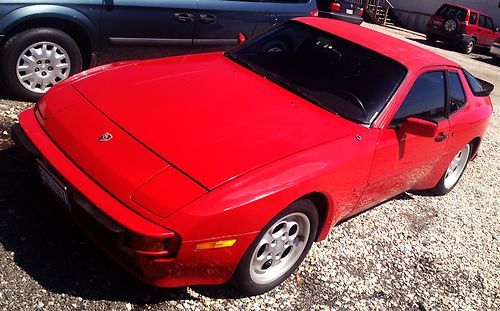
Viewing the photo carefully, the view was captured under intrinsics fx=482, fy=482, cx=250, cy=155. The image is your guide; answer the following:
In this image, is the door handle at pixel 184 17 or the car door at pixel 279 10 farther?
the car door at pixel 279 10

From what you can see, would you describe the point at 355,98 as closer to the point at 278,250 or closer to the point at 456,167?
the point at 278,250

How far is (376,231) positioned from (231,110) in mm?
1612

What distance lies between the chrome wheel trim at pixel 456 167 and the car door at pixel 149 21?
305 centimetres

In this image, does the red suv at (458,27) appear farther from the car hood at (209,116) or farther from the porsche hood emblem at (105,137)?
the porsche hood emblem at (105,137)

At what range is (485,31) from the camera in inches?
798

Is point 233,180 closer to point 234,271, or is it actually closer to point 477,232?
point 234,271

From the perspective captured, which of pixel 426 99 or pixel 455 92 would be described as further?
pixel 455 92

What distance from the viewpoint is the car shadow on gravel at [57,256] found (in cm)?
252

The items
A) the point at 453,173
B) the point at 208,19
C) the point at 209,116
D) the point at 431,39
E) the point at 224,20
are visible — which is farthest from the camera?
the point at 431,39

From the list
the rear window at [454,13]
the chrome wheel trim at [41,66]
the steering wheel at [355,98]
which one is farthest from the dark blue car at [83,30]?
the rear window at [454,13]

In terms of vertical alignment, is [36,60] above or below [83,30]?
below

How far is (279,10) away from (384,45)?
2637mm

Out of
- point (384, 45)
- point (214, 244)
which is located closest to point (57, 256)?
point (214, 244)

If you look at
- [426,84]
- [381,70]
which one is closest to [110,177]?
[381,70]
